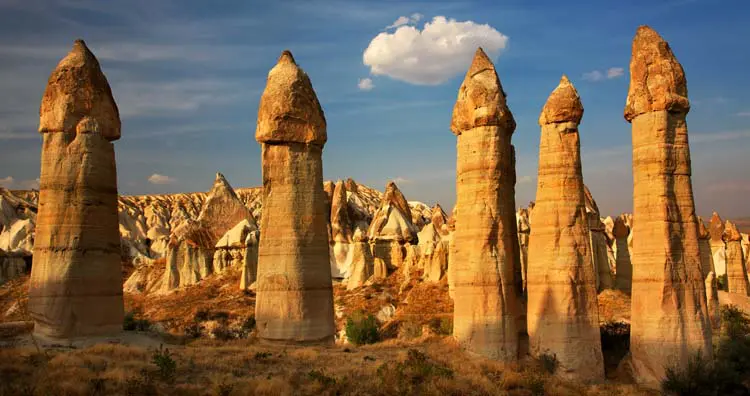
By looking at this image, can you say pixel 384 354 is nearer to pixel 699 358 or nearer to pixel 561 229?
pixel 561 229

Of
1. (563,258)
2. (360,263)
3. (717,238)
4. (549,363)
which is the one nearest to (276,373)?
(549,363)

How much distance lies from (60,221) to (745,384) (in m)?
20.0

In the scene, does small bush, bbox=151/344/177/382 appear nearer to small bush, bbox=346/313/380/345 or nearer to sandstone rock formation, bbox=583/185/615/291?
small bush, bbox=346/313/380/345

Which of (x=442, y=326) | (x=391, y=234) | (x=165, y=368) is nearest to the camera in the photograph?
(x=165, y=368)

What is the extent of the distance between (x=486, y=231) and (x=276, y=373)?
7284 mm

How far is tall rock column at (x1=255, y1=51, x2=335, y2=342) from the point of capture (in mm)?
18812

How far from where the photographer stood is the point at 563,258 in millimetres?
19562

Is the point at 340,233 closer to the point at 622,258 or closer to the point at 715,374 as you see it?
the point at 622,258

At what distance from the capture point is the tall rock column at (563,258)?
759 inches

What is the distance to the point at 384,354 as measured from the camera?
19.8 m

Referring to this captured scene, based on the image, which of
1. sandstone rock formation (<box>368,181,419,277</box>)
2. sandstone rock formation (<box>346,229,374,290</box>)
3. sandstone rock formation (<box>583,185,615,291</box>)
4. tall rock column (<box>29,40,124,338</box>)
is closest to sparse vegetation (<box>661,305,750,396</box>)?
sandstone rock formation (<box>583,185,615,291</box>)

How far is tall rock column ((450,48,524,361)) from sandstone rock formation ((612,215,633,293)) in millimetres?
14064

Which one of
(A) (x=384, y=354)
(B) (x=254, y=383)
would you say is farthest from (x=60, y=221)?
(A) (x=384, y=354)

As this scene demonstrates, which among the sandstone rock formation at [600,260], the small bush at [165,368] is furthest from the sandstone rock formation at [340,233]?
the small bush at [165,368]
